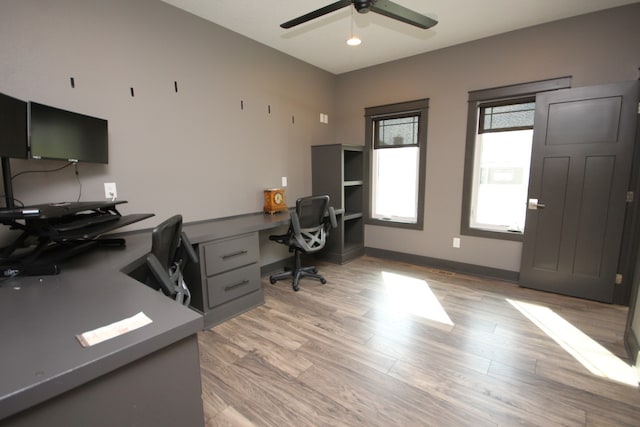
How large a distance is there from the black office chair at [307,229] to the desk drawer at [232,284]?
1.71 feet

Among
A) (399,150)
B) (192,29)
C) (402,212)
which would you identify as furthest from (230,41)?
(402,212)

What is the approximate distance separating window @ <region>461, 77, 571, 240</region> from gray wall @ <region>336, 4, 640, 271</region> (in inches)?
3.7

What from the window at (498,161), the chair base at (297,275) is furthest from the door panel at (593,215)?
the chair base at (297,275)

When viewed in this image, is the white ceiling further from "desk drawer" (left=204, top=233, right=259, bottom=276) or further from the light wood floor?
the light wood floor

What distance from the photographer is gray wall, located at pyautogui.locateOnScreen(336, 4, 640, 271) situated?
264 cm

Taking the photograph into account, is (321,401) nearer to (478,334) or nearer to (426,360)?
(426,360)

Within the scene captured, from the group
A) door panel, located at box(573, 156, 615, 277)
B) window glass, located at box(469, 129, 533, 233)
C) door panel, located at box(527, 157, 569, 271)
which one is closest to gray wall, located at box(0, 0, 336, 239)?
window glass, located at box(469, 129, 533, 233)

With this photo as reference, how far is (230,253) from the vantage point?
2.50 metres

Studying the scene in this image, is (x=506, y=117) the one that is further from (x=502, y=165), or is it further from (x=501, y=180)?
(x=501, y=180)

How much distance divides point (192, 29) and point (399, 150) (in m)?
2.73

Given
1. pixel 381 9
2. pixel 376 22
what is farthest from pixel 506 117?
pixel 381 9

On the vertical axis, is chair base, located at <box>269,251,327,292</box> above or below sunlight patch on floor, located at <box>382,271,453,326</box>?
above

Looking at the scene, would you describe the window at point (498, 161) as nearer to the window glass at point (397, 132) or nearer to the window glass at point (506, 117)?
the window glass at point (506, 117)

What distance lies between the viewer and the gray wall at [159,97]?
1896 millimetres
